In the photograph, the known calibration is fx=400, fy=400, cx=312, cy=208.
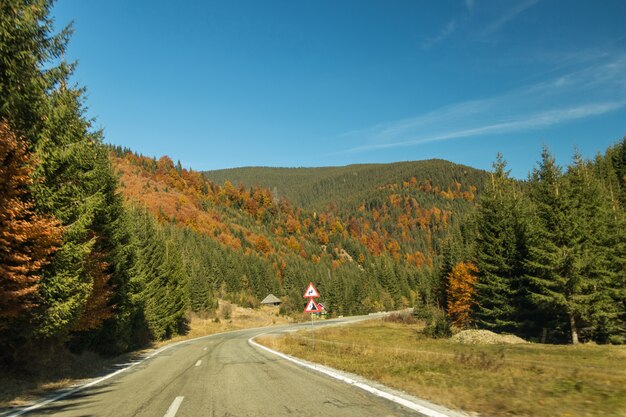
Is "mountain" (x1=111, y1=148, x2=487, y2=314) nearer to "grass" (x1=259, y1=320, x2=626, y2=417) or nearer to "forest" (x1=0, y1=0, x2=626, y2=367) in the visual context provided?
"forest" (x1=0, y1=0, x2=626, y2=367)

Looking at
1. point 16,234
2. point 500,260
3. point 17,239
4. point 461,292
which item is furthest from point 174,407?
point 461,292

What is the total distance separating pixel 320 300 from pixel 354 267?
133 ft

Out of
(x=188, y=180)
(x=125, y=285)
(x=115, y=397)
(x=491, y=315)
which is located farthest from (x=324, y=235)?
(x=115, y=397)

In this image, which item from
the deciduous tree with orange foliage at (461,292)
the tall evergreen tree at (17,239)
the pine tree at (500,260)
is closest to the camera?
the tall evergreen tree at (17,239)

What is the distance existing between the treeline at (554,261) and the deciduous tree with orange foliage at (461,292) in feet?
36.1

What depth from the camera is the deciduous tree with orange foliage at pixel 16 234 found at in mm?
9945

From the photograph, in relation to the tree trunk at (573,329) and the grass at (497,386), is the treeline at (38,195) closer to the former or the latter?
the grass at (497,386)

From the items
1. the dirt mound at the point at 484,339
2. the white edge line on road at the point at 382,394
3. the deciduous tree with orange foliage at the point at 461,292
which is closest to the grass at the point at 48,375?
the white edge line on road at the point at 382,394

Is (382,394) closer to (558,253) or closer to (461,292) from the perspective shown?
(558,253)

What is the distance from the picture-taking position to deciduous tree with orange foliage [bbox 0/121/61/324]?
995cm

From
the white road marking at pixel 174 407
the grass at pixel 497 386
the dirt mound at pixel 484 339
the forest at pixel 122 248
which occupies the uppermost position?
the forest at pixel 122 248

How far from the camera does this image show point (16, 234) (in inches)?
405

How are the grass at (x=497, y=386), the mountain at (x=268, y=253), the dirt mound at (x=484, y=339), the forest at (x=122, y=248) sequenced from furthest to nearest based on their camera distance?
1. the mountain at (x=268, y=253)
2. the dirt mound at (x=484, y=339)
3. the forest at (x=122, y=248)
4. the grass at (x=497, y=386)

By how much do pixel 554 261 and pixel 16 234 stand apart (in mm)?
30844
